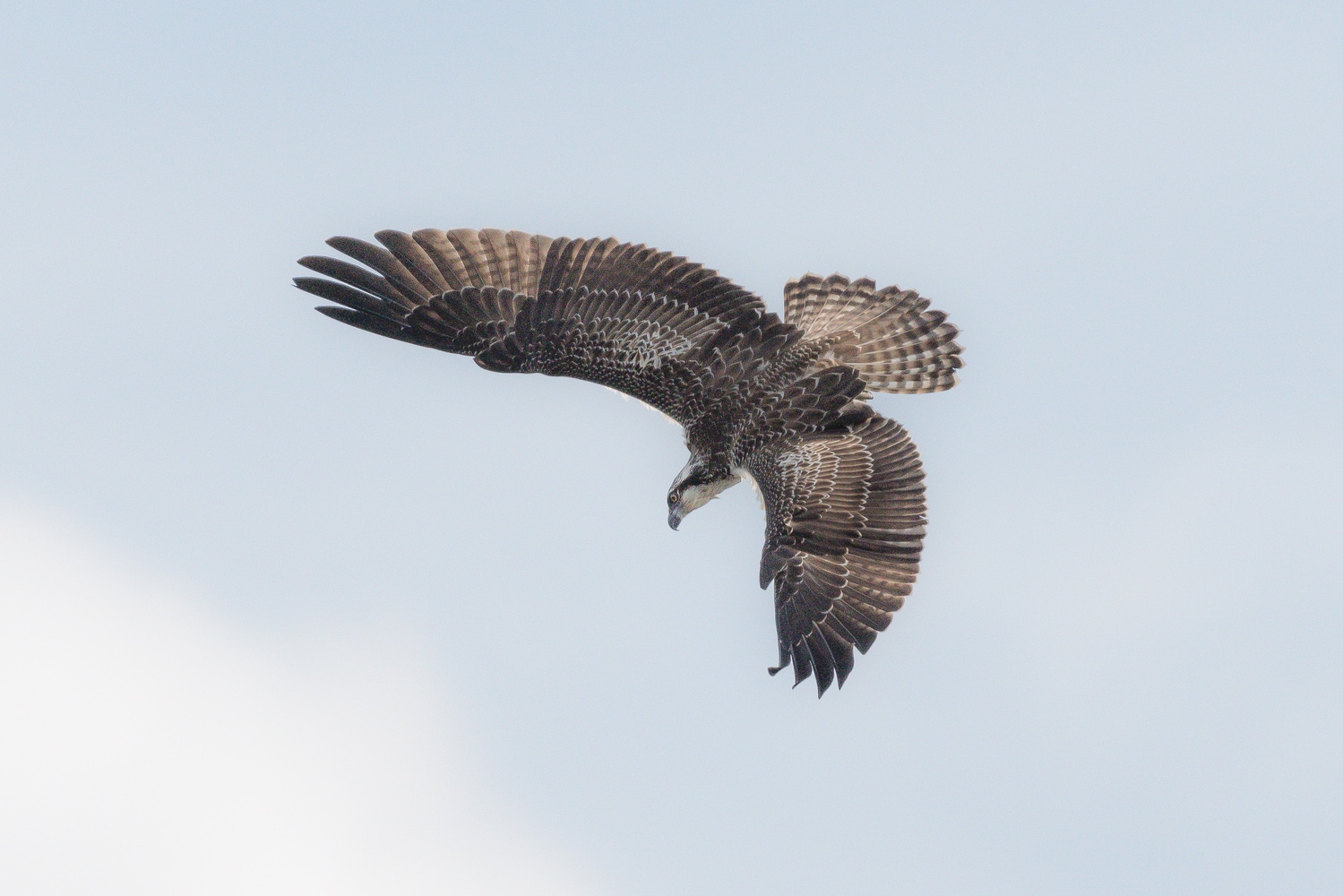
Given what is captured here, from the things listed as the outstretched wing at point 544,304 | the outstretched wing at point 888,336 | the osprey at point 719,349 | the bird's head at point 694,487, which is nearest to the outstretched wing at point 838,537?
the osprey at point 719,349

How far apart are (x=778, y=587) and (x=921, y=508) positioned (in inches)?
67.1

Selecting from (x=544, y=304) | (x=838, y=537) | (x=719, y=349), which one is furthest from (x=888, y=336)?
(x=544, y=304)

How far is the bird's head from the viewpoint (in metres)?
16.6

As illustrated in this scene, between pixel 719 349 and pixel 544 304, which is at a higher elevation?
pixel 719 349

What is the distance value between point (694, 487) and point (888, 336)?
99.6 inches

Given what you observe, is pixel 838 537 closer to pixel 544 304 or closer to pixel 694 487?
pixel 694 487

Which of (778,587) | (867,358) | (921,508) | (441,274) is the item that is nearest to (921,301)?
(867,358)

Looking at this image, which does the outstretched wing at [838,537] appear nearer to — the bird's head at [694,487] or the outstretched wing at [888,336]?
the bird's head at [694,487]

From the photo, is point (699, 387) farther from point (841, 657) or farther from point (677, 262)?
point (841, 657)

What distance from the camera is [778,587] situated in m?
15.2

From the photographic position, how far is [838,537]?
15602 mm

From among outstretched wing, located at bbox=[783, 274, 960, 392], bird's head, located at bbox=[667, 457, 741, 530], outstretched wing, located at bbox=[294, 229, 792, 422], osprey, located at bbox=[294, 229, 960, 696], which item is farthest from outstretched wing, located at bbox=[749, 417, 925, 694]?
outstretched wing, located at bbox=[294, 229, 792, 422]

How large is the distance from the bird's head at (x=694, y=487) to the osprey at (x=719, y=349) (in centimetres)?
3

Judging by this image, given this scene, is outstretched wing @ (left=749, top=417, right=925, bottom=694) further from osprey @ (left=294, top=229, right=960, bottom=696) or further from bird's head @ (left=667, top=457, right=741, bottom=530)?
bird's head @ (left=667, top=457, right=741, bottom=530)
